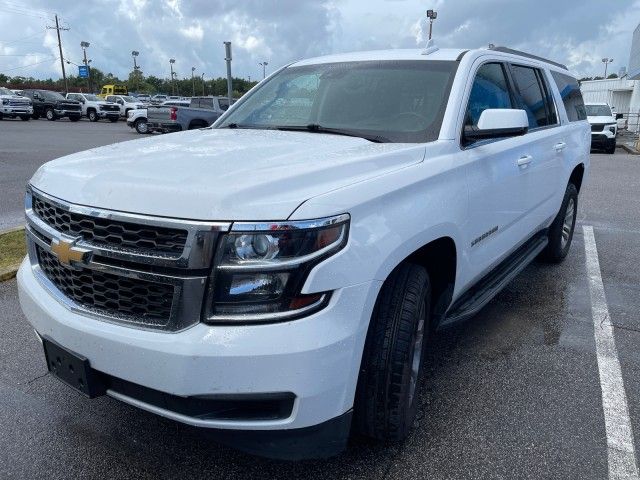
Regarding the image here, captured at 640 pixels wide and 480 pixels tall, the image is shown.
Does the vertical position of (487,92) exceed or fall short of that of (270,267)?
it exceeds it

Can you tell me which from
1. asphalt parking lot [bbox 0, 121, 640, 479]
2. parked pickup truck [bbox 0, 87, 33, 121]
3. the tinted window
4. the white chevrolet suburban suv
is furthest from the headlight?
parked pickup truck [bbox 0, 87, 33, 121]

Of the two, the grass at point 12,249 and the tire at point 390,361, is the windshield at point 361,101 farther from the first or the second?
the grass at point 12,249

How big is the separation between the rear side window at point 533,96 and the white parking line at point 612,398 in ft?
5.18

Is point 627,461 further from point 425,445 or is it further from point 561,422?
point 425,445

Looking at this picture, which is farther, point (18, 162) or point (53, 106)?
point (53, 106)

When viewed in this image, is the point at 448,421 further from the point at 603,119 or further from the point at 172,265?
the point at 603,119

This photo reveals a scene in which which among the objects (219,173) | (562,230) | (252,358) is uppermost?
(219,173)

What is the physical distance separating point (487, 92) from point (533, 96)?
1.15m

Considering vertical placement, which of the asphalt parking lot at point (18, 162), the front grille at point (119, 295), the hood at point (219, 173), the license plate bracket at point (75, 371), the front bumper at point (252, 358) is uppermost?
the hood at point (219, 173)

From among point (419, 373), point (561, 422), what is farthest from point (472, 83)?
point (561, 422)

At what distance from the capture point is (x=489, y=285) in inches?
139

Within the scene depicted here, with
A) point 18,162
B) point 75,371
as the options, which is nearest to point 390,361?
point 75,371

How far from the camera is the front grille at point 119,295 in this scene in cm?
198

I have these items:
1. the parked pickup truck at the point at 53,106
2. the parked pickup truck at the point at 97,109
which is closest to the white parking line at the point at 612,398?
the parked pickup truck at the point at 97,109
